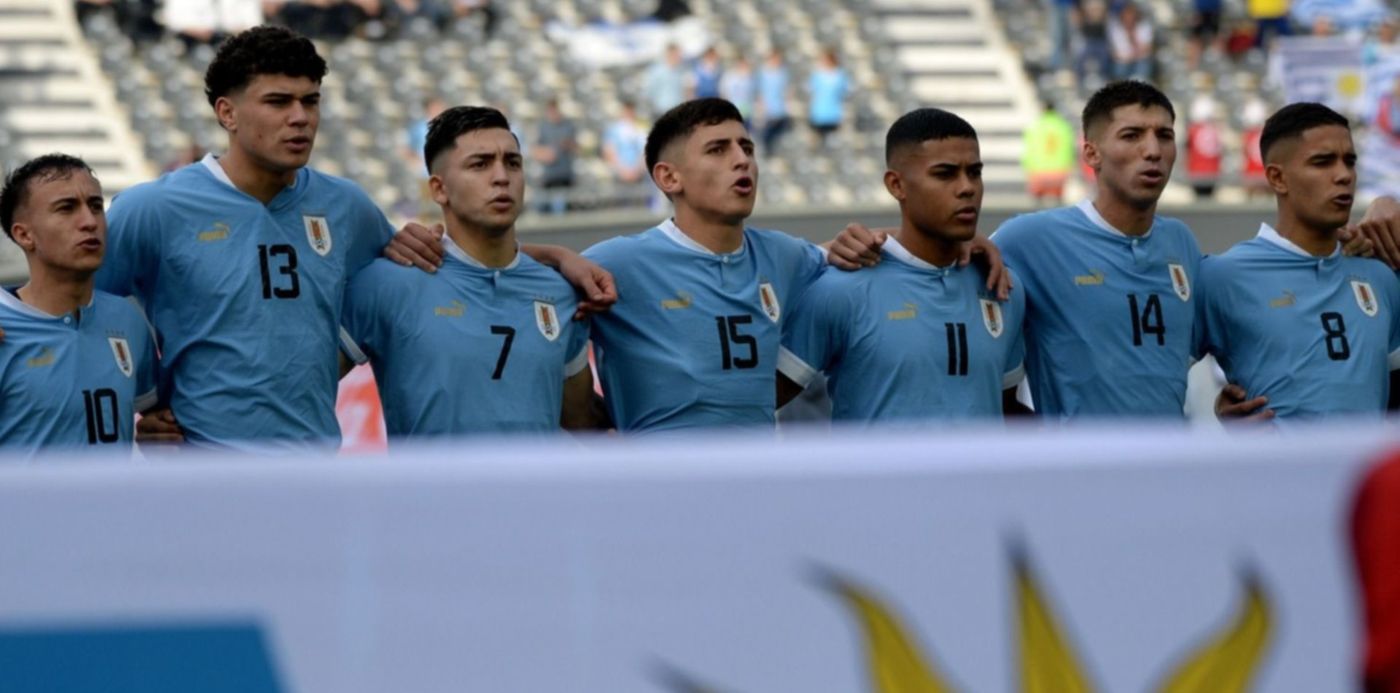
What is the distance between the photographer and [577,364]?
6.56m

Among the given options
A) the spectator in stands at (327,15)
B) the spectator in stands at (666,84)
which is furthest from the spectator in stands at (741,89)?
the spectator in stands at (327,15)

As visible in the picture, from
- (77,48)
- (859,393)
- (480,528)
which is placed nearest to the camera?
(480,528)

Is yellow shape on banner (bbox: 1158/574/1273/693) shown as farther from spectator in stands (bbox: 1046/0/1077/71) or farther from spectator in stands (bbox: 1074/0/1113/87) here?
spectator in stands (bbox: 1046/0/1077/71)

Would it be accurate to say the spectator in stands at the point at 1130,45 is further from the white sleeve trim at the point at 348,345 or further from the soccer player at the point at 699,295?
the white sleeve trim at the point at 348,345

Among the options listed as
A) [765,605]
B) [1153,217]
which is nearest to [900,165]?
[1153,217]

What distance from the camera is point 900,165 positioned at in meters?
6.75

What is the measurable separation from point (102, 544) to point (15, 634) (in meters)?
0.19

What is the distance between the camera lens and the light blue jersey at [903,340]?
6.48 meters

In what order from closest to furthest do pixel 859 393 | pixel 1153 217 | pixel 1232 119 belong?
pixel 859 393 < pixel 1153 217 < pixel 1232 119

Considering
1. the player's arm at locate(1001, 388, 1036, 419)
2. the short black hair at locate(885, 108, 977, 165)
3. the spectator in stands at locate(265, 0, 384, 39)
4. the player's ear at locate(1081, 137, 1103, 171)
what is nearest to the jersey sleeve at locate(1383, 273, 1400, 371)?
the player's ear at locate(1081, 137, 1103, 171)

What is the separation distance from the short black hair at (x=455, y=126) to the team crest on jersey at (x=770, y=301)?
2.82ft

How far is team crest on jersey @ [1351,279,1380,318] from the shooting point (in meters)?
6.93

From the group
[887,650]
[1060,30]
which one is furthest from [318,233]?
[1060,30]

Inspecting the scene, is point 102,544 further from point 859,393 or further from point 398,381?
point 859,393
